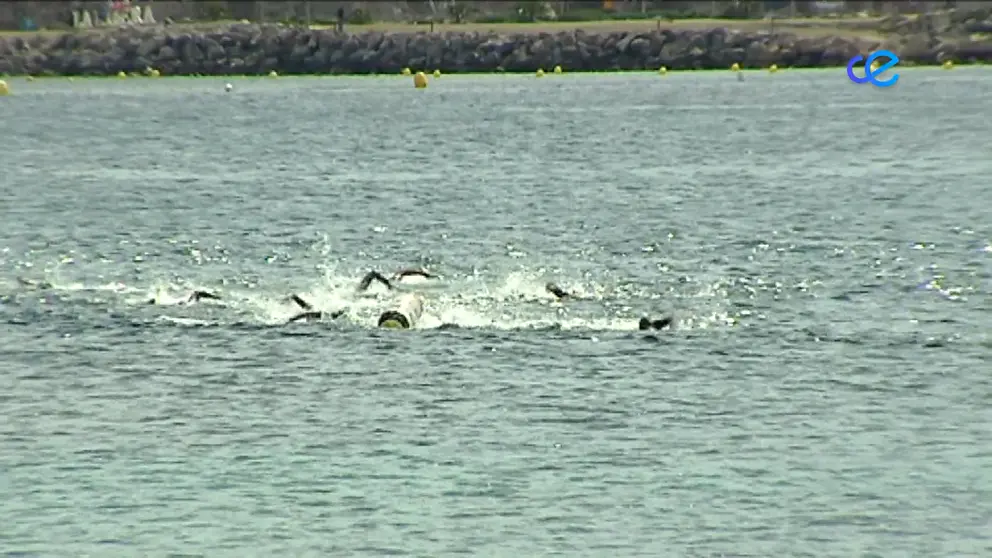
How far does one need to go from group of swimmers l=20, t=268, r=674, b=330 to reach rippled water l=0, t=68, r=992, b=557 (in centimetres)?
32

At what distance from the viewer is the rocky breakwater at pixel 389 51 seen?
5906 inches

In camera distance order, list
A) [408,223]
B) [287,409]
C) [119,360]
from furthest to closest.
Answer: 1. [408,223]
2. [119,360]
3. [287,409]

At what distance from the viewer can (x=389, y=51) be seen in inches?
5940

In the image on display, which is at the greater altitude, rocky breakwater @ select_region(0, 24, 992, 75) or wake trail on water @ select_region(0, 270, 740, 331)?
wake trail on water @ select_region(0, 270, 740, 331)

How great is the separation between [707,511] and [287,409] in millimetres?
7222

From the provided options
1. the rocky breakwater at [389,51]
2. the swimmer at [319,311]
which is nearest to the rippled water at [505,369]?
the swimmer at [319,311]

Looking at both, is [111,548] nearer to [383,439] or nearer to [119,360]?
[383,439]

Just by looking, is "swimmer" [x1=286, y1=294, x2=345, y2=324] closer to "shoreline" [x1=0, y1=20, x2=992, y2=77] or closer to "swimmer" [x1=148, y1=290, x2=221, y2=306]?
"swimmer" [x1=148, y1=290, x2=221, y2=306]

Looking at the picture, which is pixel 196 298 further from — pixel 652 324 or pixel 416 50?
pixel 416 50

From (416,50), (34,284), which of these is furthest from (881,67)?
(34,284)

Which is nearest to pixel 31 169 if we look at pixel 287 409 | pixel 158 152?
pixel 158 152

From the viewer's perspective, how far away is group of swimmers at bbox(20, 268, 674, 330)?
34.4m

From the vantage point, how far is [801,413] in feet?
89.2

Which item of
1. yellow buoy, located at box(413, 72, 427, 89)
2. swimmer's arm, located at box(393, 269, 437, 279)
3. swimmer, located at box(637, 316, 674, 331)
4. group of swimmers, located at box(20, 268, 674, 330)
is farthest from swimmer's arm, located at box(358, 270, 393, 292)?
yellow buoy, located at box(413, 72, 427, 89)
